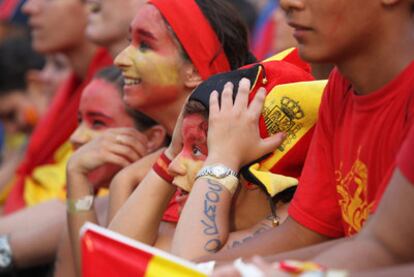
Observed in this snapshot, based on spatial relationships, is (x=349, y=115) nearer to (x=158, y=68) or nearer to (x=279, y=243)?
(x=279, y=243)

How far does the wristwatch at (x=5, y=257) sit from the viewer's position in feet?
17.4

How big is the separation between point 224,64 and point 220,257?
48.0 inches

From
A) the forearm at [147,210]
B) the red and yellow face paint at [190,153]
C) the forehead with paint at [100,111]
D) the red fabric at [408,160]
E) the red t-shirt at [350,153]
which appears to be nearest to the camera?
the red fabric at [408,160]

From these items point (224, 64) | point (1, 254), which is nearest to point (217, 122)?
point (224, 64)

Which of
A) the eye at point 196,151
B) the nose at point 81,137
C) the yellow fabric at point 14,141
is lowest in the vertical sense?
the yellow fabric at point 14,141

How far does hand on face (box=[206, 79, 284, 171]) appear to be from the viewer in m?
3.46

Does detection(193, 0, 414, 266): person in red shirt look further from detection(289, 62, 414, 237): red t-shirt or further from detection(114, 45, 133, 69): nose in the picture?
detection(114, 45, 133, 69): nose

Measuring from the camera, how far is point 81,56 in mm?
6832

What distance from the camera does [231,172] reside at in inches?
Answer: 136

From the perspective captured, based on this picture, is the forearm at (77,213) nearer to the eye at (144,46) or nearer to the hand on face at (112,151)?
the hand on face at (112,151)

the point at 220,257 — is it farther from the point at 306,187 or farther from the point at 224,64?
the point at 224,64

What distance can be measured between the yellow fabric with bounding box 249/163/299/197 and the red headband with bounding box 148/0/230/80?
2.70ft

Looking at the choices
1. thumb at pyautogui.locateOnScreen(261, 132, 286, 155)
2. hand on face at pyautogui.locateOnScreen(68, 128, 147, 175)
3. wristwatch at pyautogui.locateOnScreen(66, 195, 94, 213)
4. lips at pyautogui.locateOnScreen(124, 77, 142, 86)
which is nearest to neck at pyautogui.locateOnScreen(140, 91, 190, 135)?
lips at pyautogui.locateOnScreen(124, 77, 142, 86)

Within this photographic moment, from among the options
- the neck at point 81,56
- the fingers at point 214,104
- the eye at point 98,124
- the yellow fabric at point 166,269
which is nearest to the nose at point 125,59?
the eye at point 98,124
